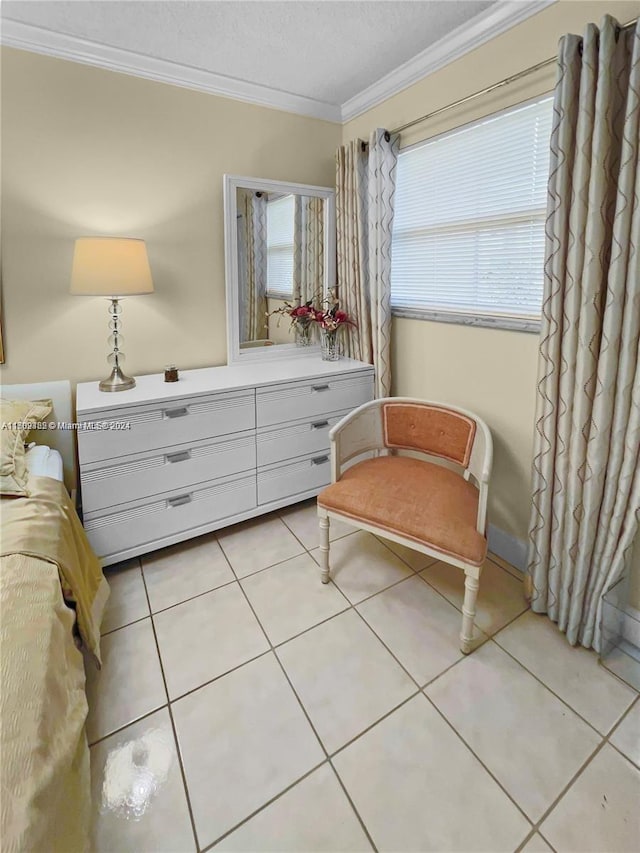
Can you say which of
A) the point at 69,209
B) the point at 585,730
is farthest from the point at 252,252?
the point at 585,730

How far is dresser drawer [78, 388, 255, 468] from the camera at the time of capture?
6.14 feet

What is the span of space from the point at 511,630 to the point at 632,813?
63 centimetres

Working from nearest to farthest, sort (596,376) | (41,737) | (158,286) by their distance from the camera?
(41,737) < (596,376) < (158,286)

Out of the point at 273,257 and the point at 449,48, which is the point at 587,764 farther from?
the point at 449,48

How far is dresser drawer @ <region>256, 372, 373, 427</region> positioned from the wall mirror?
1.57 feet

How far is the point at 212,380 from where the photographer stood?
7.52ft

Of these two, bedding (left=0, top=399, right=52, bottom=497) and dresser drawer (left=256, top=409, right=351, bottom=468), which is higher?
bedding (left=0, top=399, right=52, bottom=497)

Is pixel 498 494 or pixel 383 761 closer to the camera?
pixel 383 761

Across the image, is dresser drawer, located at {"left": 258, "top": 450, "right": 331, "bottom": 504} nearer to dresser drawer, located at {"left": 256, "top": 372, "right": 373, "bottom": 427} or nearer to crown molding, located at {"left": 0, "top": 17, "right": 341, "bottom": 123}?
dresser drawer, located at {"left": 256, "top": 372, "right": 373, "bottom": 427}

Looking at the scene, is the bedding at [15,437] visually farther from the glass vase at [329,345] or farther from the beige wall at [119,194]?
the glass vase at [329,345]

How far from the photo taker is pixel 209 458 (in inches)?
85.7

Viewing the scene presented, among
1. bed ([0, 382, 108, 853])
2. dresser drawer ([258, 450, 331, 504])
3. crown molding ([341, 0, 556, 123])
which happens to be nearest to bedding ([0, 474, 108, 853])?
bed ([0, 382, 108, 853])

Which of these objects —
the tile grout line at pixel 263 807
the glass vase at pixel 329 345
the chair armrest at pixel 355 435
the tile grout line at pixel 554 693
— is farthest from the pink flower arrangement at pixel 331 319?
the tile grout line at pixel 263 807

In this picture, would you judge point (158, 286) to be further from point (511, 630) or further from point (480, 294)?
point (511, 630)
